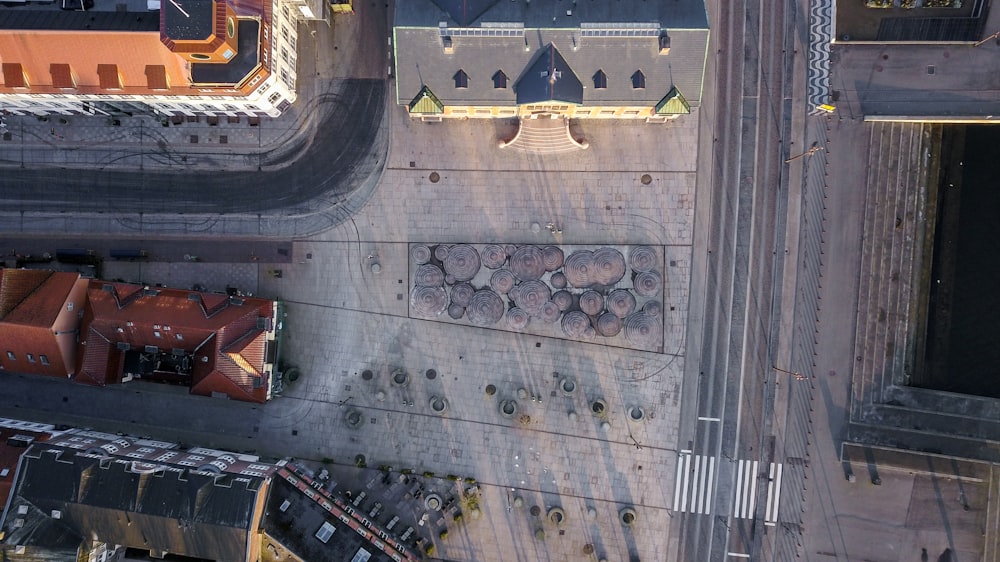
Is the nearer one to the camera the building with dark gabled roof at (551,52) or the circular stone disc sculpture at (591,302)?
the building with dark gabled roof at (551,52)

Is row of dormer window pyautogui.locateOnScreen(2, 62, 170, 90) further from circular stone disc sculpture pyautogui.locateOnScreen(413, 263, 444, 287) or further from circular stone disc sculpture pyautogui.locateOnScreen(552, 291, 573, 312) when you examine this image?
circular stone disc sculpture pyautogui.locateOnScreen(552, 291, 573, 312)

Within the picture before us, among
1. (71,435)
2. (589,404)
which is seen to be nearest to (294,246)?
(71,435)

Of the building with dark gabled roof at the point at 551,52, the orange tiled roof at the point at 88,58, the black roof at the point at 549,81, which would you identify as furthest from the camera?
the black roof at the point at 549,81

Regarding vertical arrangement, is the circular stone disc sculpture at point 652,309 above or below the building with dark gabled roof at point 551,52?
below

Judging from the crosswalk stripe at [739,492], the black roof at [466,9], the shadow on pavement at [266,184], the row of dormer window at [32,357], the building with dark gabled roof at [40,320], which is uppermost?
the black roof at [466,9]

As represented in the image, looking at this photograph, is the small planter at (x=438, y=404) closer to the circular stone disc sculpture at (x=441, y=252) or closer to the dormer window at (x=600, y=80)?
the circular stone disc sculpture at (x=441, y=252)

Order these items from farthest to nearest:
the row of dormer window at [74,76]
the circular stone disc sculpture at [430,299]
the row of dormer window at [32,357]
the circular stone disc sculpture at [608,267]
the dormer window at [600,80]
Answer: the circular stone disc sculpture at [430,299] < the circular stone disc sculpture at [608,267] < the row of dormer window at [32,357] < the dormer window at [600,80] < the row of dormer window at [74,76]

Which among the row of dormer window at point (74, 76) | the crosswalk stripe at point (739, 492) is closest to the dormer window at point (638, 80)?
the crosswalk stripe at point (739, 492)

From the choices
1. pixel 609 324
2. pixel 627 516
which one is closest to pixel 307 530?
pixel 627 516
